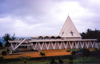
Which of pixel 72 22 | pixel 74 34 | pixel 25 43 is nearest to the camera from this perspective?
pixel 25 43

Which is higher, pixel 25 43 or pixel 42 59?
pixel 25 43

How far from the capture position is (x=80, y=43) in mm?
32375

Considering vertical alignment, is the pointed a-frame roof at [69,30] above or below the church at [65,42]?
above

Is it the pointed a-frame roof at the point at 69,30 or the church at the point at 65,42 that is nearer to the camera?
the church at the point at 65,42

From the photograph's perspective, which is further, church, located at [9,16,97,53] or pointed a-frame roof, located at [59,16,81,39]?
pointed a-frame roof, located at [59,16,81,39]

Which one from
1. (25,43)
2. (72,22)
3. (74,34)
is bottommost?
(25,43)

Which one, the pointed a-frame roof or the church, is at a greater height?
the pointed a-frame roof

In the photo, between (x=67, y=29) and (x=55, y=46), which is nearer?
(x=55, y=46)

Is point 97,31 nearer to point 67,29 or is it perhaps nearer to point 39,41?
point 67,29

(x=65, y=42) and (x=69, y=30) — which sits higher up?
(x=69, y=30)

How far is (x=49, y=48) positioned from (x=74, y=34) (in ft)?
32.7

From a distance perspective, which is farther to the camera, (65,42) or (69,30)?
(69,30)

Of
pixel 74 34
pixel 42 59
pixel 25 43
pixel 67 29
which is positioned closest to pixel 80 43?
pixel 74 34

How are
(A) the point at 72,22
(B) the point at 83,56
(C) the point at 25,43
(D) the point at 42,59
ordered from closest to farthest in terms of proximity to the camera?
(B) the point at 83,56 < (D) the point at 42,59 < (C) the point at 25,43 < (A) the point at 72,22
